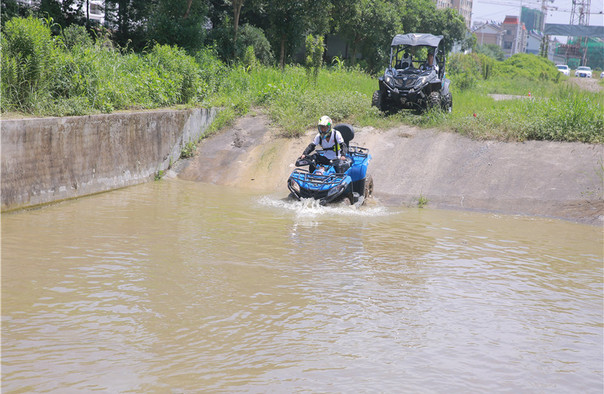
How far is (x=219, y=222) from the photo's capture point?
33.8 ft

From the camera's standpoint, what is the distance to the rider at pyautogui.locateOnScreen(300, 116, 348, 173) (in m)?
12.0

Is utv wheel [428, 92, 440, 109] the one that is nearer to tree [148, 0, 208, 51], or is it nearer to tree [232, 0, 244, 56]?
tree [148, 0, 208, 51]

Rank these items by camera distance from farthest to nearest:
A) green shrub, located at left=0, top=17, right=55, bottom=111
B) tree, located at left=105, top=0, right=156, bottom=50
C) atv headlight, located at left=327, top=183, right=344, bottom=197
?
tree, located at left=105, top=0, right=156, bottom=50 → atv headlight, located at left=327, top=183, right=344, bottom=197 → green shrub, located at left=0, top=17, right=55, bottom=111

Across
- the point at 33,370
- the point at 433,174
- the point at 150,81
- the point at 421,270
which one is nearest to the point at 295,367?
the point at 33,370

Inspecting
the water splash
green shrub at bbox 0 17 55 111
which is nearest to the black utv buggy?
the water splash

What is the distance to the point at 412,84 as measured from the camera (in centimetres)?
1683

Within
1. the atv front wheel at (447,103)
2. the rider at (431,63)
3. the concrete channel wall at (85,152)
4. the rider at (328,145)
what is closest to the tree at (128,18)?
the concrete channel wall at (85,152)

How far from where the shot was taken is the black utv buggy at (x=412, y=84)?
16875 mm

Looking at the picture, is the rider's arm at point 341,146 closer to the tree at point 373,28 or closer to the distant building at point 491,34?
the tree at point 373,28

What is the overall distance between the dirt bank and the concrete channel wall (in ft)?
3.07

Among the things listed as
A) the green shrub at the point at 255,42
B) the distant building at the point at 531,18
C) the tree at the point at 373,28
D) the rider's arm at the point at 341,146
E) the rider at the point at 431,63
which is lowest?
the rider's arm at the point at 341,146

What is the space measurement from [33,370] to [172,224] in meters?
5.43

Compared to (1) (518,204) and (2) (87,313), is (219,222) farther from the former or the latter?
(1) (518,204)

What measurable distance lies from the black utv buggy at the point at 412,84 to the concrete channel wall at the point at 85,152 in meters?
5.50
